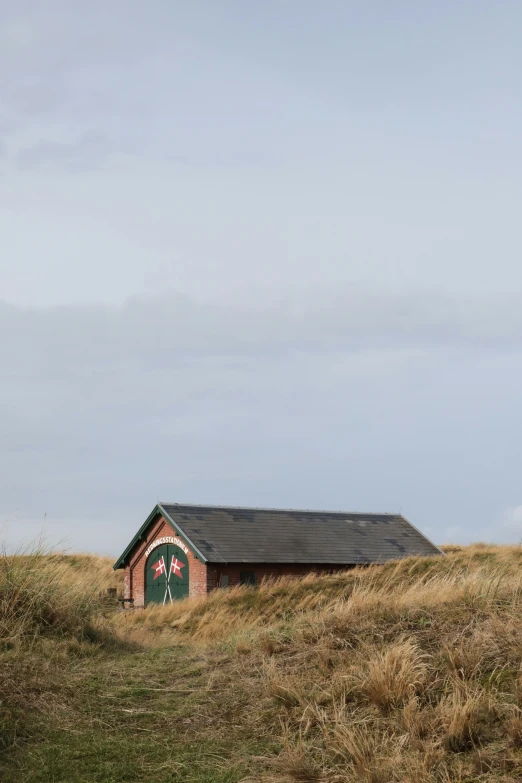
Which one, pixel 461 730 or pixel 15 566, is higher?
pixel 15 566

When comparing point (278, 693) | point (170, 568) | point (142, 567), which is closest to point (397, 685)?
point (278, 693)

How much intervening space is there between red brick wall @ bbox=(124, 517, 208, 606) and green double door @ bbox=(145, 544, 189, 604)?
442mm

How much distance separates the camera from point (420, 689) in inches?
320

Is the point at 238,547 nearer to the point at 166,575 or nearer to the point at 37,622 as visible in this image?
the point at 166,575

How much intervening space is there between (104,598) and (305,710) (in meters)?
7.81

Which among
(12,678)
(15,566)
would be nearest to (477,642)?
(12,678)

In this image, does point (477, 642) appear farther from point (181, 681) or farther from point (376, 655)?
point (181, 681)

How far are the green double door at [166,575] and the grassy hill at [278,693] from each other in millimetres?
20033

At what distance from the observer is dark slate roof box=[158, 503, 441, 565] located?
107ft

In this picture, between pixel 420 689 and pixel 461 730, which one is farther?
pixel 420 689

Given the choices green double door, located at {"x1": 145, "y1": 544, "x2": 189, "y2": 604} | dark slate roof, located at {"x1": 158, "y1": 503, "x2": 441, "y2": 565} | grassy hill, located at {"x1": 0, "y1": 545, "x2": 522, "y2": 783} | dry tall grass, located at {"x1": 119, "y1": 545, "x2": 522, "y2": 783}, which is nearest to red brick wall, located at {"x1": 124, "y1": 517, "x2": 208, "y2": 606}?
green double door, located at {"x1": 145, "y1": 544, "x2": 189, "y2": 604}

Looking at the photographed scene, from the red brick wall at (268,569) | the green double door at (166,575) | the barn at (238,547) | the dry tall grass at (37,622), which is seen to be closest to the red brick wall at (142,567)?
the barn at (238,547)

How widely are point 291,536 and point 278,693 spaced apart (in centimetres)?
2664

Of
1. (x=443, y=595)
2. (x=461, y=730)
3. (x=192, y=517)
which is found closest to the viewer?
(x=461, y=730)
